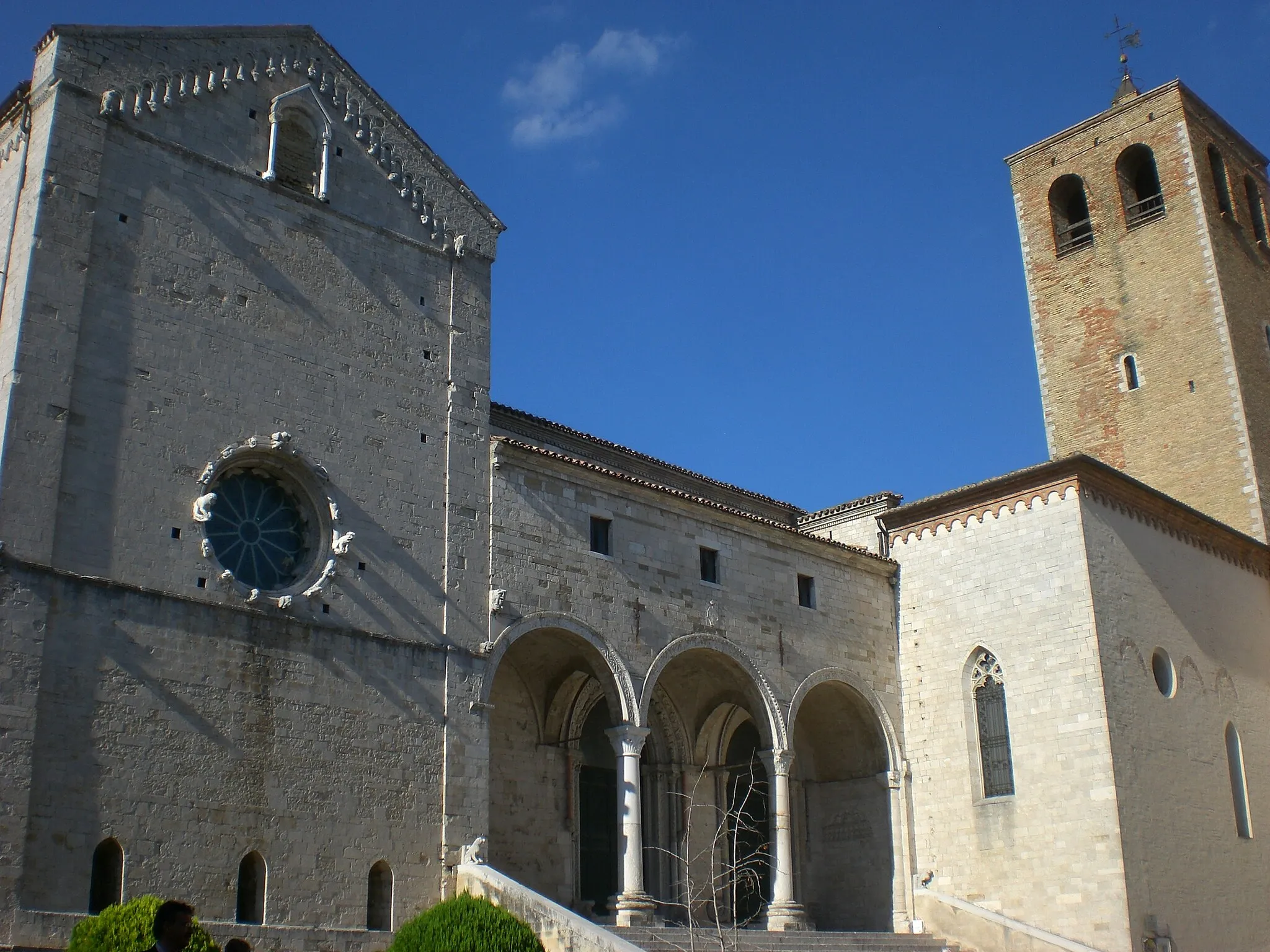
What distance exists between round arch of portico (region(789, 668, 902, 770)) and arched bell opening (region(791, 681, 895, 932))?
0.19 ft

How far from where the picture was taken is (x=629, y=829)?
18672mm

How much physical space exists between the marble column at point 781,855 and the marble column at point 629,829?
99.9 inches

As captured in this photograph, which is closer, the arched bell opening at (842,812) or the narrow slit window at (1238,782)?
the arched bell opening at (842,812)

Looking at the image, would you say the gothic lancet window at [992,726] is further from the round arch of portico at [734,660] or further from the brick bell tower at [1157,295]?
the brick bell tower at [1157,295]

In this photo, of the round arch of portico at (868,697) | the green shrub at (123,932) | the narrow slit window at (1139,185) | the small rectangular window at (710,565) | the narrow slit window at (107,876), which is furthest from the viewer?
the narrow slit window at (1139,185)

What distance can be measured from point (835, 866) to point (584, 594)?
300 inches

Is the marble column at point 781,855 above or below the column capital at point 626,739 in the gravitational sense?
below

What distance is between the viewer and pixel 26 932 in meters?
13.1

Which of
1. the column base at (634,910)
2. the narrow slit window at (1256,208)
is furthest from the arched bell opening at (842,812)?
the narrow slit window at (1256,208)

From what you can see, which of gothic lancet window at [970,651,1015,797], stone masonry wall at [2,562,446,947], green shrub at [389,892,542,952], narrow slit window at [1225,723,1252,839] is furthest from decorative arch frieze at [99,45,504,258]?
narrow slit window at [1225,723,1252,839]

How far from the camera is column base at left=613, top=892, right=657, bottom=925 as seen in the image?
18.0 meters

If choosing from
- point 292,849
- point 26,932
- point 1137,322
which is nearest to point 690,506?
point 292,849

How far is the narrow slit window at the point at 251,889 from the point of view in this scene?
14938 millimetres

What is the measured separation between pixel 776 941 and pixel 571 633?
5154 millimetres
